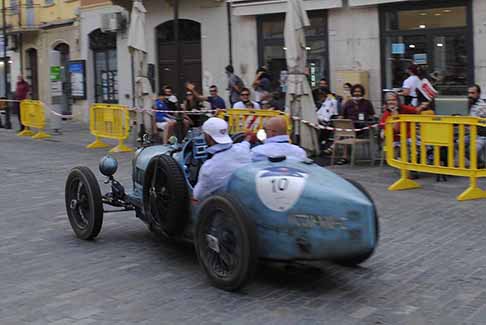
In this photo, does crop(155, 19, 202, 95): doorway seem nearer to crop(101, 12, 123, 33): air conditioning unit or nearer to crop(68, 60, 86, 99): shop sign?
crop(101, 12, 123, 33): air conditioning unit

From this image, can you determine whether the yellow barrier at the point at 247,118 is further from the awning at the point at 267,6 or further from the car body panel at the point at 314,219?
the car body panel at the point at 314,219

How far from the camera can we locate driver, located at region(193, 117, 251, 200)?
6781 millimetres

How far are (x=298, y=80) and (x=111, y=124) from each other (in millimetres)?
5515

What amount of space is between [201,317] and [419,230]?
3.65 metres

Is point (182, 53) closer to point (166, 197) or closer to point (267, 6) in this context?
point (267, 6)

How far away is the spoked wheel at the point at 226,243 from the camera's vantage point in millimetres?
6051

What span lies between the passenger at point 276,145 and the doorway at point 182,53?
14158mm

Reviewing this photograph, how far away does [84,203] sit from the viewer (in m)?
8.43

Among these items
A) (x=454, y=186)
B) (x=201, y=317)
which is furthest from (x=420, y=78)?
(x=201, y=317)

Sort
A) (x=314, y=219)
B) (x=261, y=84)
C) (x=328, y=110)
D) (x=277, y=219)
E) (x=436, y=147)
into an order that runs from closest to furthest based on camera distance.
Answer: (x=314, y=219), (x=277, y=219), (x=436, y=147), (x=328, y=110), (x=261, y=84)

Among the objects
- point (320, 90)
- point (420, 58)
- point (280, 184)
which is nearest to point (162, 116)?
point (320, 90)

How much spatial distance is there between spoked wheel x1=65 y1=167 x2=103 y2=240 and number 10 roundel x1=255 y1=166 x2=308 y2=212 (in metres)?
2.41

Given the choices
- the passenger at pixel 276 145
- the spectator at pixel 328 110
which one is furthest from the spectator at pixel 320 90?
the passenger at pixel 276 145

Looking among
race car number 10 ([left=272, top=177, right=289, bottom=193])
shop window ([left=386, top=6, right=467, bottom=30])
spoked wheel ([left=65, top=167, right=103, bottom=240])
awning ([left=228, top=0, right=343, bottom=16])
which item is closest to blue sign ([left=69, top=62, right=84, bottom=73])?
awning ([left=228, top=0, right=343, bottom=16])
